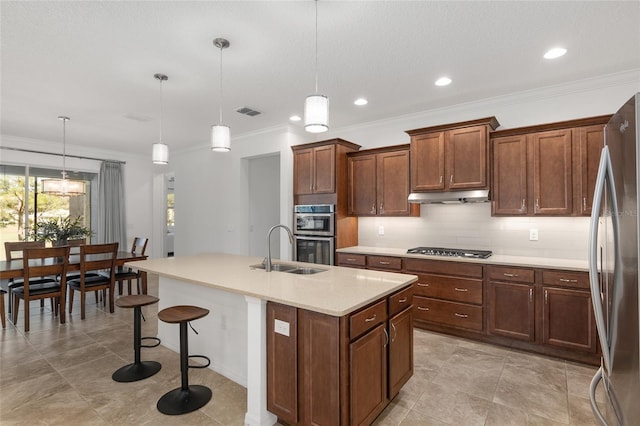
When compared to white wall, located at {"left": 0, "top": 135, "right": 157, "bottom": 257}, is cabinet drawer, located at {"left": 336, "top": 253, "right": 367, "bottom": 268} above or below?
below

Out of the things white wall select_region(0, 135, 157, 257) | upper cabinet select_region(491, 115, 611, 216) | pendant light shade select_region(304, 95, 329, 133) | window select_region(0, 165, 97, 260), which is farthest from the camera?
white wall select_region(0, 135, 157, 257)

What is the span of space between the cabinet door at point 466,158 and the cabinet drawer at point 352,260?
4.62 ft

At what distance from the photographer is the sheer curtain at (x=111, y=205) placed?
22.3ft

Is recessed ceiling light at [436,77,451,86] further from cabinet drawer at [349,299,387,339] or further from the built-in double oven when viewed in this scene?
cabinet drawer at [349,299,387,339]

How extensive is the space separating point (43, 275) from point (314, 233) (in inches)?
135

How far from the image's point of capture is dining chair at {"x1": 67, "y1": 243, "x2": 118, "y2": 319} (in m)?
4.20

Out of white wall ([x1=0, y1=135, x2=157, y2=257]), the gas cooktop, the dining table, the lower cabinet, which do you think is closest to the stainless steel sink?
the lower cabinet

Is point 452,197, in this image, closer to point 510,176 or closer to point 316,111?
point 510,176

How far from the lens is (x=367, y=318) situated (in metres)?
1.89

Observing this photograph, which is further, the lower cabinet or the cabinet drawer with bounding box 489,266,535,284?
the cabinet drawer with bounding box 489,266,535,284

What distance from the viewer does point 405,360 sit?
7.70ft

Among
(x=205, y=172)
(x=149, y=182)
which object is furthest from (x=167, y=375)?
(x=149, y=182)

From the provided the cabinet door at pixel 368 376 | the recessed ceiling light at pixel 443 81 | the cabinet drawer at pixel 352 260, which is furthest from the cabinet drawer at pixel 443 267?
the recessed ceiling light at pixel 443 81

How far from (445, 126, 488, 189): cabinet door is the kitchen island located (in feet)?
5.80
